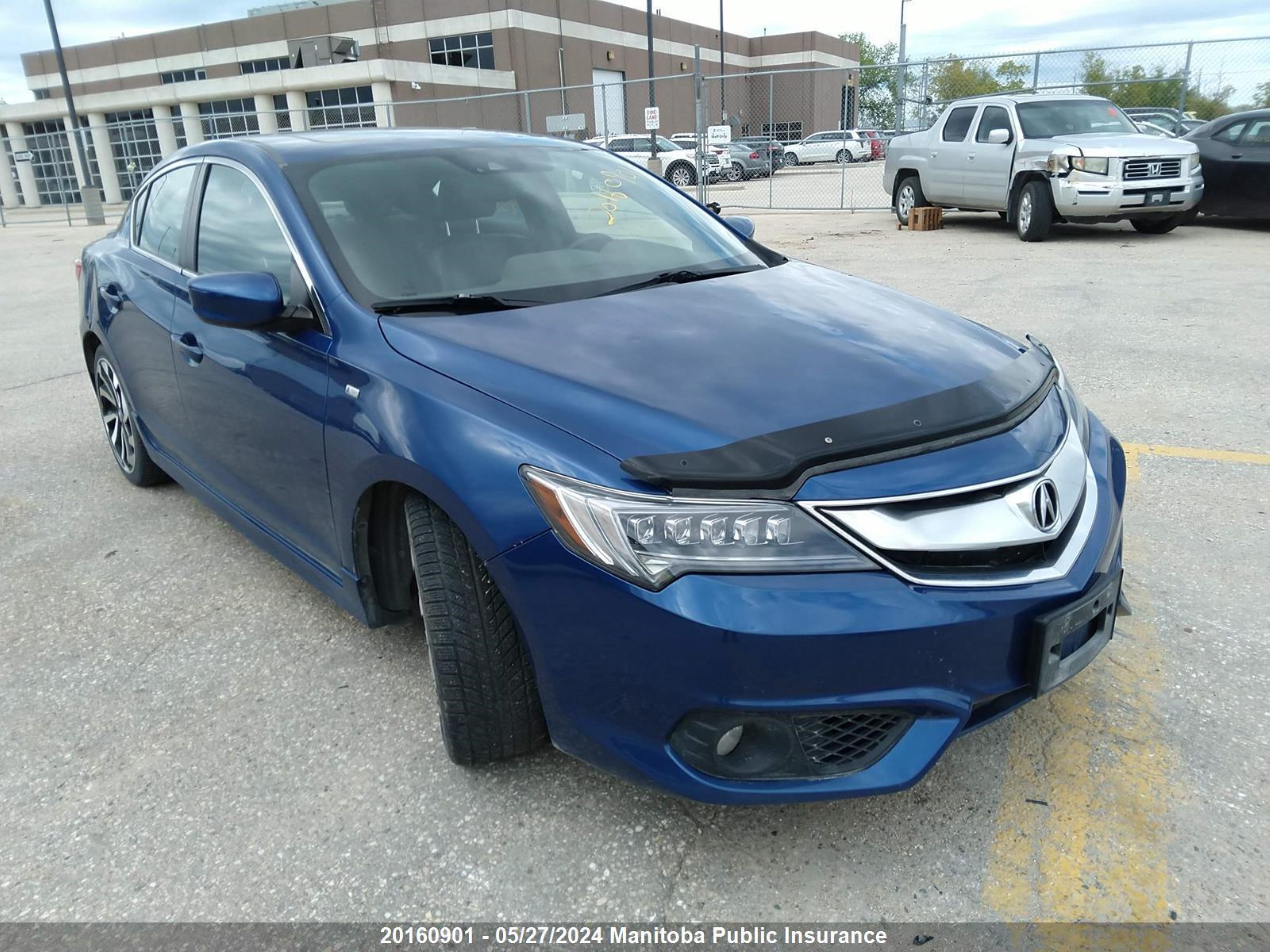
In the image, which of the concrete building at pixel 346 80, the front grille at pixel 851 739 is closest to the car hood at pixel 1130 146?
the front grille at pixel 851 739

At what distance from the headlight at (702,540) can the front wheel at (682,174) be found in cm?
→ 2510

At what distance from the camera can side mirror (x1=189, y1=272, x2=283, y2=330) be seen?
263 centimetres

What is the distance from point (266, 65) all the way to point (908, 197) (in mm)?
42125

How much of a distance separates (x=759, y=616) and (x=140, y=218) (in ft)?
12.0

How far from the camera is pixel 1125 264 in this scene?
33.4ft

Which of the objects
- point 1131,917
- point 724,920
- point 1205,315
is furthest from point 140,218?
point 1205,315

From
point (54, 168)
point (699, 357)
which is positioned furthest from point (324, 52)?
point (699, 357)

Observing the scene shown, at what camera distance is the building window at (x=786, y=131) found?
38.4 metres

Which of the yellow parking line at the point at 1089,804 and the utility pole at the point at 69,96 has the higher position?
the utility pole at the point at 69,96

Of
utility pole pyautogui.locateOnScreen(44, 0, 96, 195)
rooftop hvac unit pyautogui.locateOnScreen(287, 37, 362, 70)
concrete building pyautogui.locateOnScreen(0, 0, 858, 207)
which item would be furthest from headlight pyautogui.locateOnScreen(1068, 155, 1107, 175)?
rooftop hvac unit pyautogui.locateOnScreen(287, 37, 362, 70)

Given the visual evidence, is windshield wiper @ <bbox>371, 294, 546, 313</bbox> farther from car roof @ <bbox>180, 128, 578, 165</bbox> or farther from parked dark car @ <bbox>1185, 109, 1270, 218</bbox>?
parked dark car @ <bbox>1185, 109, 1270, 218</bbox>

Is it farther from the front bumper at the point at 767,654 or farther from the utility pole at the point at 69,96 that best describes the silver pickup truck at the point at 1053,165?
the utility pole at the point at 69,96

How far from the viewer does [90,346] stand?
466cm

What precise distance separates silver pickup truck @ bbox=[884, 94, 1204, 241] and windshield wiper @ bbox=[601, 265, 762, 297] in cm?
991
